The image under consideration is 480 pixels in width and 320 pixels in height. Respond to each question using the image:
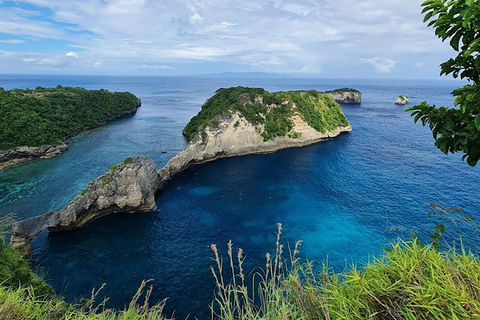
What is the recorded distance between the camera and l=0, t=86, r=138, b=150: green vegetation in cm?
5347

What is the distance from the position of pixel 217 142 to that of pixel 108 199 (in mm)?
27000

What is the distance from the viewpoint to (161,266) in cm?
2541

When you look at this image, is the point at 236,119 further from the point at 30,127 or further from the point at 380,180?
the point at 30,127

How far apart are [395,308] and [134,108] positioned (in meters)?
123

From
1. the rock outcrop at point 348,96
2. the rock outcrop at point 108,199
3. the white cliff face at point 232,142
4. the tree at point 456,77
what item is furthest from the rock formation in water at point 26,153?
the rock outcrop at point 348,96

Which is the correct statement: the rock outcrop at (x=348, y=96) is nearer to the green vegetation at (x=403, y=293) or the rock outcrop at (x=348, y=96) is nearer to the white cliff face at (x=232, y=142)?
the white cliff face at (x=232, y=142)

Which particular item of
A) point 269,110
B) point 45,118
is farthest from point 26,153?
point 269,110

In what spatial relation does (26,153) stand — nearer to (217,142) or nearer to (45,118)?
(45,118)

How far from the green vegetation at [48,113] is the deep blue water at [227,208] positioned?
20.1 feet

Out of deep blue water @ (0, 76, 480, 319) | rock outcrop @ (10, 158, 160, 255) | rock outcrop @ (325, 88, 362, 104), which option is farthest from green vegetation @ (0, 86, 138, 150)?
rock outcrop @ (325, 88, 362, 104)

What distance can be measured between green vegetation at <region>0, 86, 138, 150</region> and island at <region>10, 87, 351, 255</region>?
32.7m

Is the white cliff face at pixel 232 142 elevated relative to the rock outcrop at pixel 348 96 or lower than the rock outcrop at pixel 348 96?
lower

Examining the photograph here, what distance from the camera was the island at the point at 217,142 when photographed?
30422mm

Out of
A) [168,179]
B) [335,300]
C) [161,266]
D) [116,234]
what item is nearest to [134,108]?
[168,179]
